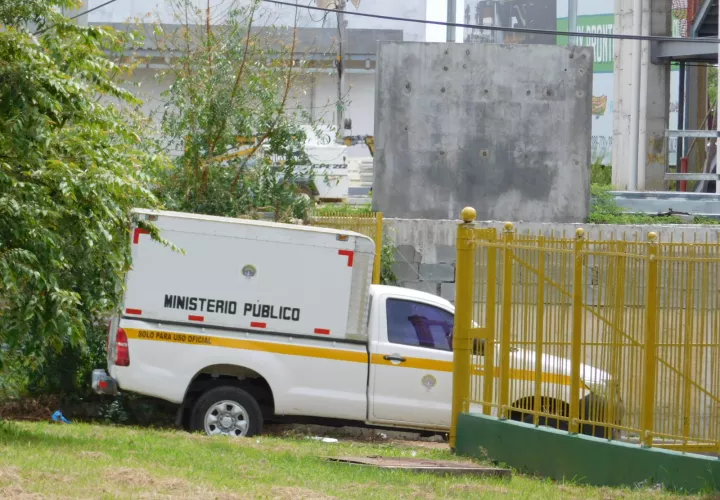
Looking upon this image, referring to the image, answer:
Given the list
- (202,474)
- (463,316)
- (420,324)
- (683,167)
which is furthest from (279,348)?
(683,167)

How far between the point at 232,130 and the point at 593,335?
859cm

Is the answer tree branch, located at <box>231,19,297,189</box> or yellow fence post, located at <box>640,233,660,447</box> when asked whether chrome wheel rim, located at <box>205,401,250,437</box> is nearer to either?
yellow fence post, located at <box>640,233,660,447</box>

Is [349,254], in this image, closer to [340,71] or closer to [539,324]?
[539,324]

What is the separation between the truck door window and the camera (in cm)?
1234

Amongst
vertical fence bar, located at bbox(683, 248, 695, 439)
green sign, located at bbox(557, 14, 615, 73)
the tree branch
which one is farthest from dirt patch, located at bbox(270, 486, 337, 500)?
green sign, located at bbox(557, 14, 615, 73)

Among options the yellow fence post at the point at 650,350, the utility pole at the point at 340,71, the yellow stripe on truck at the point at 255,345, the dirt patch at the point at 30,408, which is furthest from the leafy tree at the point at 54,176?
the utility pole at the point at 340,71

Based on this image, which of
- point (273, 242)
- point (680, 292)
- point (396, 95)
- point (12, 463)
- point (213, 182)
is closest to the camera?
point (12, 463)

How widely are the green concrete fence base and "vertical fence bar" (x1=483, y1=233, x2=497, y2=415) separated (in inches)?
10.8

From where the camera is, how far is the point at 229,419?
39.5 ft

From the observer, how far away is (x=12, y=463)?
7891mm

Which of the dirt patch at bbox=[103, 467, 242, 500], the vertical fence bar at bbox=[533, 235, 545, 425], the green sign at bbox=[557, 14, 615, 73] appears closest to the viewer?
the dirt patch at bbox=[103, 467, 242, 500]

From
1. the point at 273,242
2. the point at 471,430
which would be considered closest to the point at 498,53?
the point at 273,242

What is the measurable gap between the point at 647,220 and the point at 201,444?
35.6ft

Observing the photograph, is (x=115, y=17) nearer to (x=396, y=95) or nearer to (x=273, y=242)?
(x=396, y=95)
